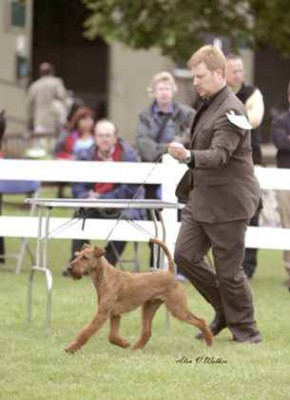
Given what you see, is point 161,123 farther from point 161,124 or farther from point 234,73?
point 234,73

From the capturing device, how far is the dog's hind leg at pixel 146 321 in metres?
9.22

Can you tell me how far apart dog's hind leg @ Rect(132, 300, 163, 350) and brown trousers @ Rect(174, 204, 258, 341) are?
38 centimetres

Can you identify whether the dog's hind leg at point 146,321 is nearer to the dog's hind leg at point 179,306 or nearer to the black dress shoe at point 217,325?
the dog's hind leg at point 179,306

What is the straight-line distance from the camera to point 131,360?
870 cm

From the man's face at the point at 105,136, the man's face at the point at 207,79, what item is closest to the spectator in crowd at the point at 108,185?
the man's face at the point at 105,136

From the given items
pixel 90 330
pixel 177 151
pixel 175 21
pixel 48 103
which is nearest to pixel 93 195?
pixel 90 330

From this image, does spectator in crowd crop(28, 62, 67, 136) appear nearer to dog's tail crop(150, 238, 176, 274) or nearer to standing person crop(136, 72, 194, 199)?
standing person crop(136, 72, 194, 199)

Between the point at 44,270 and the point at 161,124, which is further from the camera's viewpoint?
the point at 161,124

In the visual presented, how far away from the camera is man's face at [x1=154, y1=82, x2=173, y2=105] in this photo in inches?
514

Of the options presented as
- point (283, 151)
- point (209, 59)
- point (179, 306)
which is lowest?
point (179, 306)

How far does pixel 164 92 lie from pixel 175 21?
34.2ft

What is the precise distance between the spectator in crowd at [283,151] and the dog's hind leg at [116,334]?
4.15 m

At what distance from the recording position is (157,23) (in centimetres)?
2358

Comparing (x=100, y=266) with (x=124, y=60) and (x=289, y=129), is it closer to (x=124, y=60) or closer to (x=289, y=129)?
(x=289, y=129)
